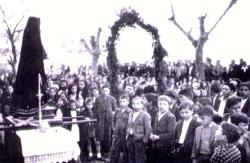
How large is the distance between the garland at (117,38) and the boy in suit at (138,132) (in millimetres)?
4382

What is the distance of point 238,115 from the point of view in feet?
15.7

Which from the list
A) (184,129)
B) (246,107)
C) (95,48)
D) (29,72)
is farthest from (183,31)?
(95,48)

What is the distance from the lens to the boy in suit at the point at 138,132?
7.59 m

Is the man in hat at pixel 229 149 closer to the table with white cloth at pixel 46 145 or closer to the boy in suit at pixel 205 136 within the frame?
the boy in suit at pixel 205 136

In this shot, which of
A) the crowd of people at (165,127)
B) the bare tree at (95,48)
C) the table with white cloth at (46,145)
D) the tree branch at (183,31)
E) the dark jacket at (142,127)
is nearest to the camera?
the crowd of people at (165,127)

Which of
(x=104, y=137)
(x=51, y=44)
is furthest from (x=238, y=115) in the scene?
(x=51, y=44)

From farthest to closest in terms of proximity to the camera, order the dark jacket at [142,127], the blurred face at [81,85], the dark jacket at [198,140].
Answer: the blurred face at [81,85] < the dark jacket at [142,127] < the dark jacket at [198,140]

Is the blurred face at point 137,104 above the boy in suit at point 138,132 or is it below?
above

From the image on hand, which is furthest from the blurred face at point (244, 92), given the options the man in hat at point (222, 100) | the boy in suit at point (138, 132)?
the boy in suit at point (138, 132)

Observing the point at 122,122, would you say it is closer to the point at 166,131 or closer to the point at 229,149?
the point at 166,131

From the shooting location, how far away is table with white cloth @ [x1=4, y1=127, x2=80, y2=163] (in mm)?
5422

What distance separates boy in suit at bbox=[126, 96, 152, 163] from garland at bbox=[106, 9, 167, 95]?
14.4 ft

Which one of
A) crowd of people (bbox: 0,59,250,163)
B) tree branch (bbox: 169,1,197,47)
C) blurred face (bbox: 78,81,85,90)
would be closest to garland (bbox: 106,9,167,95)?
crowd of people (bbox: 0,59,250,163)

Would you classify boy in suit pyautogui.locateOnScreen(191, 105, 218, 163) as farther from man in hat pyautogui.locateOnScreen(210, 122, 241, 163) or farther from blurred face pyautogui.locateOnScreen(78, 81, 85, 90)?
blurred face pyautogui.locateOnScreen(78, 81, 85, 90)
